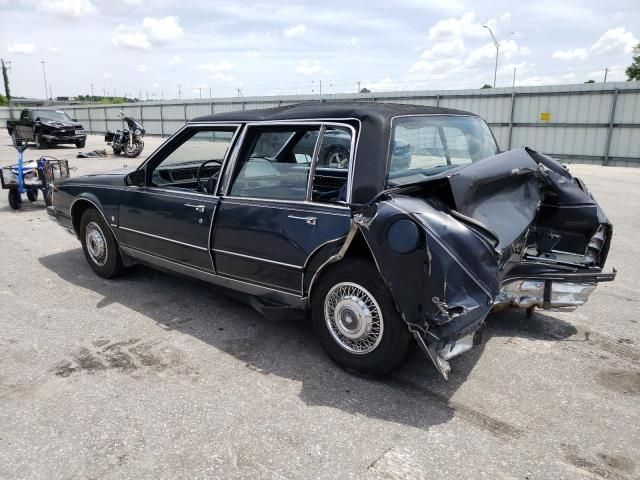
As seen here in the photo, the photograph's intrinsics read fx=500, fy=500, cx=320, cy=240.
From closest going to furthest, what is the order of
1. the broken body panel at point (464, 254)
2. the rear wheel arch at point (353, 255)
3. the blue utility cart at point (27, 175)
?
the broken body panel at point (464, 254)
the rear wheel arch at point (353, 255)
the blue utility cart at point (27, 175)

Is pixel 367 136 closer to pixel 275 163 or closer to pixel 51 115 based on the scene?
pixel 275 163

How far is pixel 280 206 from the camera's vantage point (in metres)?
3.54

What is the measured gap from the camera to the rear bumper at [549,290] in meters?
3.59

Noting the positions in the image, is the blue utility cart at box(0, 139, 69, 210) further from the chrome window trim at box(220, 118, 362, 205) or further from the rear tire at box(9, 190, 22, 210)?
the chrome window trim at box(220, 118, 362, 205)

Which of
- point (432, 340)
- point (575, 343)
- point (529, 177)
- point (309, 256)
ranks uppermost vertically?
point (529, 177)

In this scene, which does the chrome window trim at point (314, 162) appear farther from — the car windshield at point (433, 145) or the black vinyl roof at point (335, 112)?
the car windshield at point (433, 145)

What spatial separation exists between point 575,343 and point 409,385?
1.51 meters

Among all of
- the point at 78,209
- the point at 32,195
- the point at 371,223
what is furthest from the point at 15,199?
the point at 371,223

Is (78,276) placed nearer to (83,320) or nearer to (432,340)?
(83,320)

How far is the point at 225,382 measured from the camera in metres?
3.27

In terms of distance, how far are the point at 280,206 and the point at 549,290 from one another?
2020 mm

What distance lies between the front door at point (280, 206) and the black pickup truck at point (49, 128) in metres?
21.4

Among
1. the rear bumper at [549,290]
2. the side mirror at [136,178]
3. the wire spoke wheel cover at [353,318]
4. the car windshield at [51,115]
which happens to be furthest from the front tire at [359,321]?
the car windshield at [51,115]

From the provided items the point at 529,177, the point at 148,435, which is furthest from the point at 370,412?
the point at 529,177
